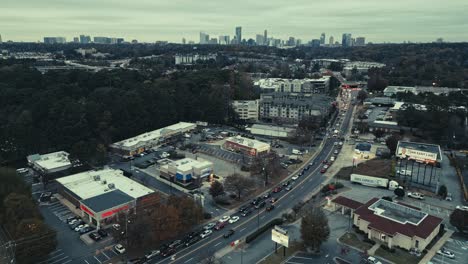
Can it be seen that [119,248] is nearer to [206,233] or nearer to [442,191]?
[206,233]

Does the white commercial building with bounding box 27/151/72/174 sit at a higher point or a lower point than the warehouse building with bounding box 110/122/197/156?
lower

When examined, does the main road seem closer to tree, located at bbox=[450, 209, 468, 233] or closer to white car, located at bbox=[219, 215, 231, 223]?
white car, located at bbox=[219, 215, 231, 223]

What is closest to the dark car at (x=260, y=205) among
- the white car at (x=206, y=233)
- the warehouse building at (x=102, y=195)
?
the white car at (x=206, y=233)

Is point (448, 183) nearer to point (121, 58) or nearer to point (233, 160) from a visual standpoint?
point (233, 160)

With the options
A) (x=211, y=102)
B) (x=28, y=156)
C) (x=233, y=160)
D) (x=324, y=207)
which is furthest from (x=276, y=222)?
(x=211, y=102)

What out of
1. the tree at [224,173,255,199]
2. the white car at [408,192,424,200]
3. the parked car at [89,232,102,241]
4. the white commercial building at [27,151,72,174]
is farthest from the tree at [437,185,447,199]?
the white commercial building at [27,151,72,174]

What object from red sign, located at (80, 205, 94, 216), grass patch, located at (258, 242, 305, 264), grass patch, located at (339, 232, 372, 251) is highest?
red sign, located at (80, 205, 94, 216)
